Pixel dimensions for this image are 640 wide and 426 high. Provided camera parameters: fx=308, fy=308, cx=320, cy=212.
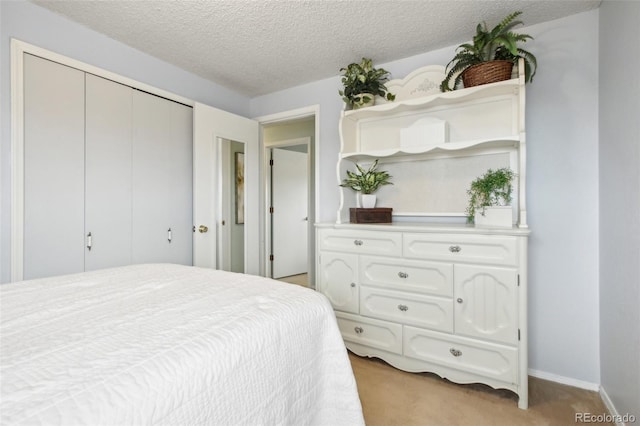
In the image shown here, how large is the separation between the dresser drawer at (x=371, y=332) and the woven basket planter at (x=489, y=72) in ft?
5.57

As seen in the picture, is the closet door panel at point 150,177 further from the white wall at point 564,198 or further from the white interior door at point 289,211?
the white wall at point 564,198

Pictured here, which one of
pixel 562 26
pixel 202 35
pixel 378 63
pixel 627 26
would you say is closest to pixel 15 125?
pixel 202 35

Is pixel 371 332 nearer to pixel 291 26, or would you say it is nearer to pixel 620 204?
pixel 620 204

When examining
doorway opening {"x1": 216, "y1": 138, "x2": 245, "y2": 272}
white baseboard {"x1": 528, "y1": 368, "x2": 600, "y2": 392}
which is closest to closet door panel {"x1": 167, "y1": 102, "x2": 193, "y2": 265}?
doorway opening {"x1": 216, "y1": 138, "x2": 245, "y2": 272}

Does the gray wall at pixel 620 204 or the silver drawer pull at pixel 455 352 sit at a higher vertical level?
the gray wall at pixel 620 204

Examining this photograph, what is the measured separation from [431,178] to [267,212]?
108 inches

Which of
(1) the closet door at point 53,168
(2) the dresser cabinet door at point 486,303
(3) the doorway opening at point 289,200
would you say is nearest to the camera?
(2) the dresser cabinet door at point 486,303

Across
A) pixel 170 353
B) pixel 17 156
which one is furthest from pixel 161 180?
pixel 170 353

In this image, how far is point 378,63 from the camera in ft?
8.66

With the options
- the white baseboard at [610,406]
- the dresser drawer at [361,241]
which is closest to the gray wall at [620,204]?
the white baseboard at [610,406]

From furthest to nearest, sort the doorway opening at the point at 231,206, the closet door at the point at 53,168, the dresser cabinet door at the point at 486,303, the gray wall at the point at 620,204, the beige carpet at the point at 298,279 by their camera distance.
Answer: the beige carpet at the point at 298,279 → the doorway opening at the point at 231,206 → the closet door at the point at 53,168 → the dresser cabinet door at the point at 486,303 → the gray wall at the point at 620,204

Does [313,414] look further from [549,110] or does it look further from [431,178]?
[549,110]

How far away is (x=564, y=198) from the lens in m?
2.00

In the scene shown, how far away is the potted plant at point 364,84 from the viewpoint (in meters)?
2.42
